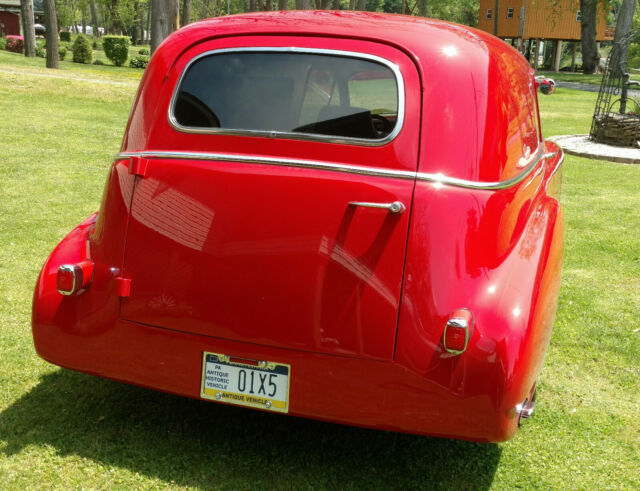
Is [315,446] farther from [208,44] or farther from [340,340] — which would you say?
[208,44]

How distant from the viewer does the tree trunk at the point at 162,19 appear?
18.8 m

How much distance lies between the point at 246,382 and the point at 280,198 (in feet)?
2.55

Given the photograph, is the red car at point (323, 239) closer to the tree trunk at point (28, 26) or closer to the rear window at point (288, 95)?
the rear window at point (288, 95)

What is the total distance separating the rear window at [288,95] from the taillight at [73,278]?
30.0 inches

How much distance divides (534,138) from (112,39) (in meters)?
36.1

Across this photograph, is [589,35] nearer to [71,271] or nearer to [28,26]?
[28,26]

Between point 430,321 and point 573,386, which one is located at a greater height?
point 430,321

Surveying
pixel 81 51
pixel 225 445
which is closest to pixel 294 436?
pixel 225 445

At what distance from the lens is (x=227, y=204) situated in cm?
300

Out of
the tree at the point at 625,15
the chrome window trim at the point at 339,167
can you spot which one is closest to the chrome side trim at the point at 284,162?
the chrome window trim at the point at 339,167

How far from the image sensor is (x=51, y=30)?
77.5 feet

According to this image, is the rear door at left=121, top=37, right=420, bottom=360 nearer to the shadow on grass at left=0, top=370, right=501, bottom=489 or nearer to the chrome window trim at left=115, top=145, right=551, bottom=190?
the chrome window trim at left=115, top=145, right=551, bottom=190

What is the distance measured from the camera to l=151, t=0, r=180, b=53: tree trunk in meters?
18.8

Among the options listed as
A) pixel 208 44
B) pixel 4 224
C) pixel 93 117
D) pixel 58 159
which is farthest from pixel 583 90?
pixel 208 44
